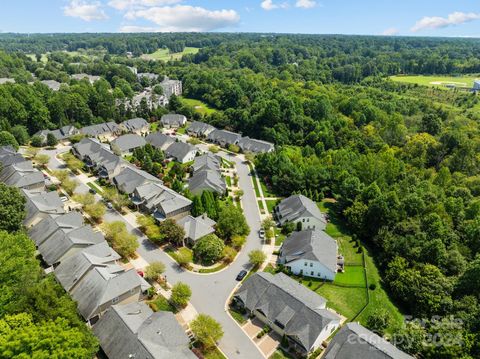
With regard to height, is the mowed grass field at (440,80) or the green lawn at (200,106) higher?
the mowed grass field at (440,80)

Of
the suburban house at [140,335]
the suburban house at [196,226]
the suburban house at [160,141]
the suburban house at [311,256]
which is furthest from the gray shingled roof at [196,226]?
the suburban house at [160,141]

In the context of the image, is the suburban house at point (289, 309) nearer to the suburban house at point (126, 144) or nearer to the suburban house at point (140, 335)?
the suburban house at point (140, 335)

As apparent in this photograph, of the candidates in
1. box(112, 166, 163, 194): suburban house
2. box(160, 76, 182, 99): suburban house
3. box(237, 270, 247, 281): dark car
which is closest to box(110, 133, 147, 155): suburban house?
box(112, 166, 163, 194): suburban house

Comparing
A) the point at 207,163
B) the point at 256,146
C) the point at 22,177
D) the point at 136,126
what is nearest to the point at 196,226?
the point at 207,163

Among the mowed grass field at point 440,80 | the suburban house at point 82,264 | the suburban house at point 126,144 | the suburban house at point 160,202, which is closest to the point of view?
the suburban house at point 82,264

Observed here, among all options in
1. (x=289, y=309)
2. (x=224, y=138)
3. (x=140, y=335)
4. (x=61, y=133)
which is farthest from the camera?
(x=224, y=138)

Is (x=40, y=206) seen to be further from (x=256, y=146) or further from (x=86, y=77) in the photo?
(x=86, y=77)

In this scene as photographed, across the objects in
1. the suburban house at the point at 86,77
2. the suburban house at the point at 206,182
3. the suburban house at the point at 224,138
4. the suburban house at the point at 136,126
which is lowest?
the suburban house at the point at 206,182
